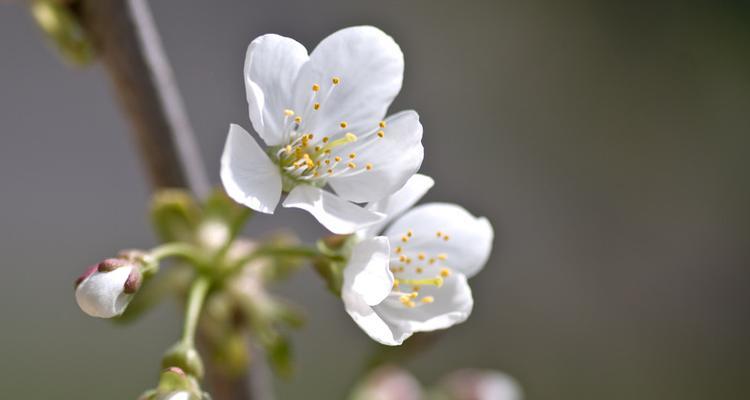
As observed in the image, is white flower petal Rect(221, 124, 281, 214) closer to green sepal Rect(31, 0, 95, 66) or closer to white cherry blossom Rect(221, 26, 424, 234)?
white cherry blossom Rect(221, 26, 424, 234)

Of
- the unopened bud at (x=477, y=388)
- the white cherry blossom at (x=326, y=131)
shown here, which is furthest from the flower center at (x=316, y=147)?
the unopened bud at (x=477, y=388)

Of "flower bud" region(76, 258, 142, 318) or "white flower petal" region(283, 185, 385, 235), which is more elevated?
"white flower petal" region(283, 185, 385, 235)

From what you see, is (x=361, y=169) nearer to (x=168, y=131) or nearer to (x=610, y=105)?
(x=168, y=131)

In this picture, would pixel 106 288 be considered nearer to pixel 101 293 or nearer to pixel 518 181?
pixel 101 293

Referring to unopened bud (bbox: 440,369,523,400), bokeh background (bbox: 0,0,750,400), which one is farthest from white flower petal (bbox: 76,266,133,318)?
bokeh background (bbox: 0,0,750,400)

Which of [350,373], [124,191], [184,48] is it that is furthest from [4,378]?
[184,48]

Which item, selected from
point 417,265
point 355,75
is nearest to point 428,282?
point 417,265

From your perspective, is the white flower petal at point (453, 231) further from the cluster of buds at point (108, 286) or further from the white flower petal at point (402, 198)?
the cluster of buds at point (108, 286)
